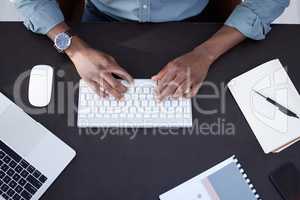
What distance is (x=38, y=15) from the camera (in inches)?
39.7

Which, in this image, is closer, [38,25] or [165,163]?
[165,163]

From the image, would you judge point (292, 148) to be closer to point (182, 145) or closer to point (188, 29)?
point (182, 145)

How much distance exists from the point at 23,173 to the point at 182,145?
0.35 meters

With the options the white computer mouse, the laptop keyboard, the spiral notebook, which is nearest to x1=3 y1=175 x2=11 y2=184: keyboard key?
the laptop keyboard

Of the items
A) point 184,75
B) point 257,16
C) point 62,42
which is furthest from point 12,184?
point 257,16

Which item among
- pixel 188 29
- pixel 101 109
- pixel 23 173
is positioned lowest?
pixel 23 173

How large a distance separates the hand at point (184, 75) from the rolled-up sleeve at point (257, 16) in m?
0.12

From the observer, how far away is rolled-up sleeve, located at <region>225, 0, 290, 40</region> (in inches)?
39.9

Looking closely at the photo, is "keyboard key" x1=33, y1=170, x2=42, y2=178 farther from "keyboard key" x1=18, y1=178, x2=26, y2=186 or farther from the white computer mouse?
the white computer mouse

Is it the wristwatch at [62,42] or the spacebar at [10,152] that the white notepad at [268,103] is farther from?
the spacebar at [10,152]

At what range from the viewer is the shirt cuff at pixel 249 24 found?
1011 mm

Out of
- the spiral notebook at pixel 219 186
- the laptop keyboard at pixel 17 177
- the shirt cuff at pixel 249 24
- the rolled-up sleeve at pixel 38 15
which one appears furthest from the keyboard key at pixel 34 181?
the shirt cuff at pixel 249 24

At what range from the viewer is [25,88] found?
3.17 ft

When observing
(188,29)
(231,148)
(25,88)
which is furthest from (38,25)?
(231,148)
